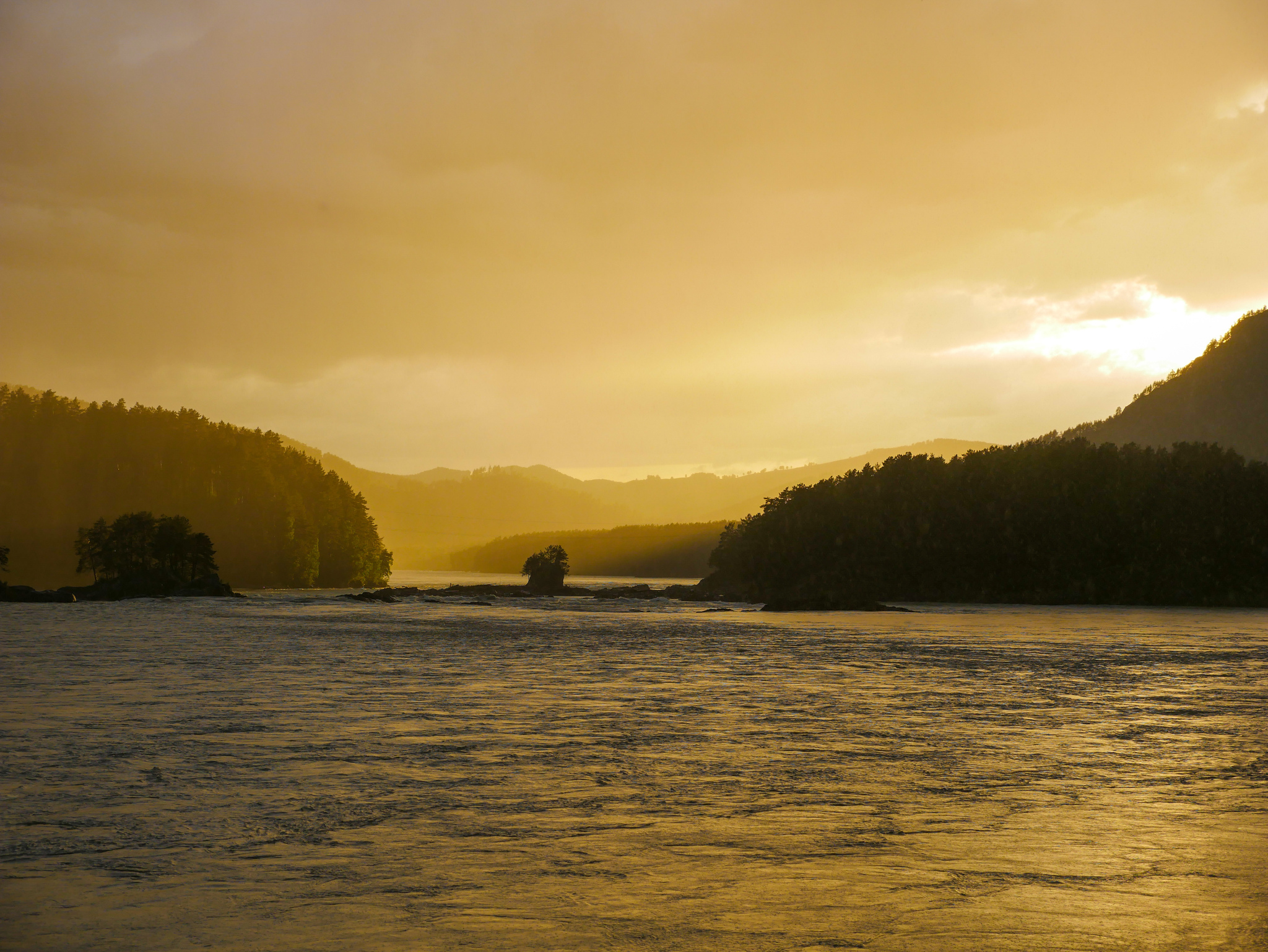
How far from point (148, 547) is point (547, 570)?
1565 inches

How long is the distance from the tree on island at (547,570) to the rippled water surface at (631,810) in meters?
83.8

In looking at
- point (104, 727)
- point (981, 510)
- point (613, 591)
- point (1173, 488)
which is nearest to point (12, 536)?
point (613, 591)

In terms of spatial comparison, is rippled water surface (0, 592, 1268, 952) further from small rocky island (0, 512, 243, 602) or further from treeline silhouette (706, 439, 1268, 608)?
treeline silhouette (706, 439, 1268, 608)

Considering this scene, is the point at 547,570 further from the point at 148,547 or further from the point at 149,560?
the point at 148,547

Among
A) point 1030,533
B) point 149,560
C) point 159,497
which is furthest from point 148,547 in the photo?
point 159,497

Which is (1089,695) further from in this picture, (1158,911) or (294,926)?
(294,926)

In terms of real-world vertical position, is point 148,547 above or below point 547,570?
above

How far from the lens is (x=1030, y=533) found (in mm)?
98812

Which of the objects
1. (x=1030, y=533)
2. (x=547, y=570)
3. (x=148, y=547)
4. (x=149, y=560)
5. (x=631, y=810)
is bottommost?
(x=631, y=810)

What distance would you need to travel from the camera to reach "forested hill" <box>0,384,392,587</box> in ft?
572

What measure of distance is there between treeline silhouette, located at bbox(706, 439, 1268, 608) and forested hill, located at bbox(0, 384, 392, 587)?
9646 cm

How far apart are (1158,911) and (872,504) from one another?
333 ft

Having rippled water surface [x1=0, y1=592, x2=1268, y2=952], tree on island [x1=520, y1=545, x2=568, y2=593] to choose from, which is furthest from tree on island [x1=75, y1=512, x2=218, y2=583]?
rippled water surface [x1=0, y1=592, x2=1268, y2=952]

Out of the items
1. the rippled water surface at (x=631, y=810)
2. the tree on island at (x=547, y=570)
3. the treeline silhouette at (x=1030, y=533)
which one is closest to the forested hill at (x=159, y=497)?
the tree on island at (x=547, y=570)
